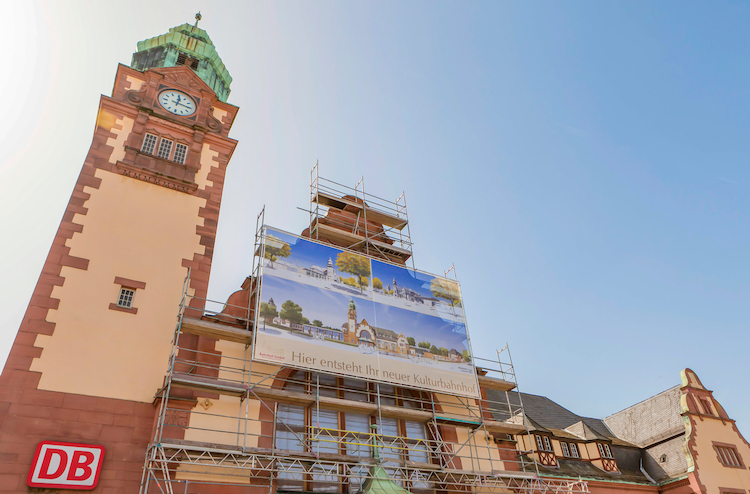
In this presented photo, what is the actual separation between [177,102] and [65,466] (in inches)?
573

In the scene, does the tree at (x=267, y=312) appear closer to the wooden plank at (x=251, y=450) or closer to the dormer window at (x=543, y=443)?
the wooden plank at (x=251, y=450)

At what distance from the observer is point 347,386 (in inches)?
762

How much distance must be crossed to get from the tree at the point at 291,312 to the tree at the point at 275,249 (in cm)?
161

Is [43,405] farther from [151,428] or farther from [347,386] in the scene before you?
[347,386]

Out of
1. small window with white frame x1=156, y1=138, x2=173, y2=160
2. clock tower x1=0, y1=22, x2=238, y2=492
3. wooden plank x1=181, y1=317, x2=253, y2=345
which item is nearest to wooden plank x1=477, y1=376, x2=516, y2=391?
wooden plank x1=181, y1=317, x2=253, y2=345

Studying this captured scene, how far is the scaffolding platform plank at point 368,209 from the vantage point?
24562mm

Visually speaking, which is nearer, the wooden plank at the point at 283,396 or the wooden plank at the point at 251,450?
the wooden plank at the point at 251,450

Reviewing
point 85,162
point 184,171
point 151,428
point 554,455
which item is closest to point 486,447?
point 554,455

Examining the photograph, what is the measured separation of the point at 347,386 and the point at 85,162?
480 inches

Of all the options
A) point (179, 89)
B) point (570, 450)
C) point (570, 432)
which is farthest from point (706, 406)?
point (179, 89)

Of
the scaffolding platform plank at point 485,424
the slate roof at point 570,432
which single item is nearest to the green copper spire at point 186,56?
the scaffolding platform plank at point 485,424

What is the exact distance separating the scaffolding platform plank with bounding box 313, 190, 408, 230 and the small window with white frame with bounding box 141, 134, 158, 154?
7.06m

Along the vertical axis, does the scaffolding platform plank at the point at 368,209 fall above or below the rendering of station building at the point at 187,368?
above

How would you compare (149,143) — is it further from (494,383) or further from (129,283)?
(494,383)
